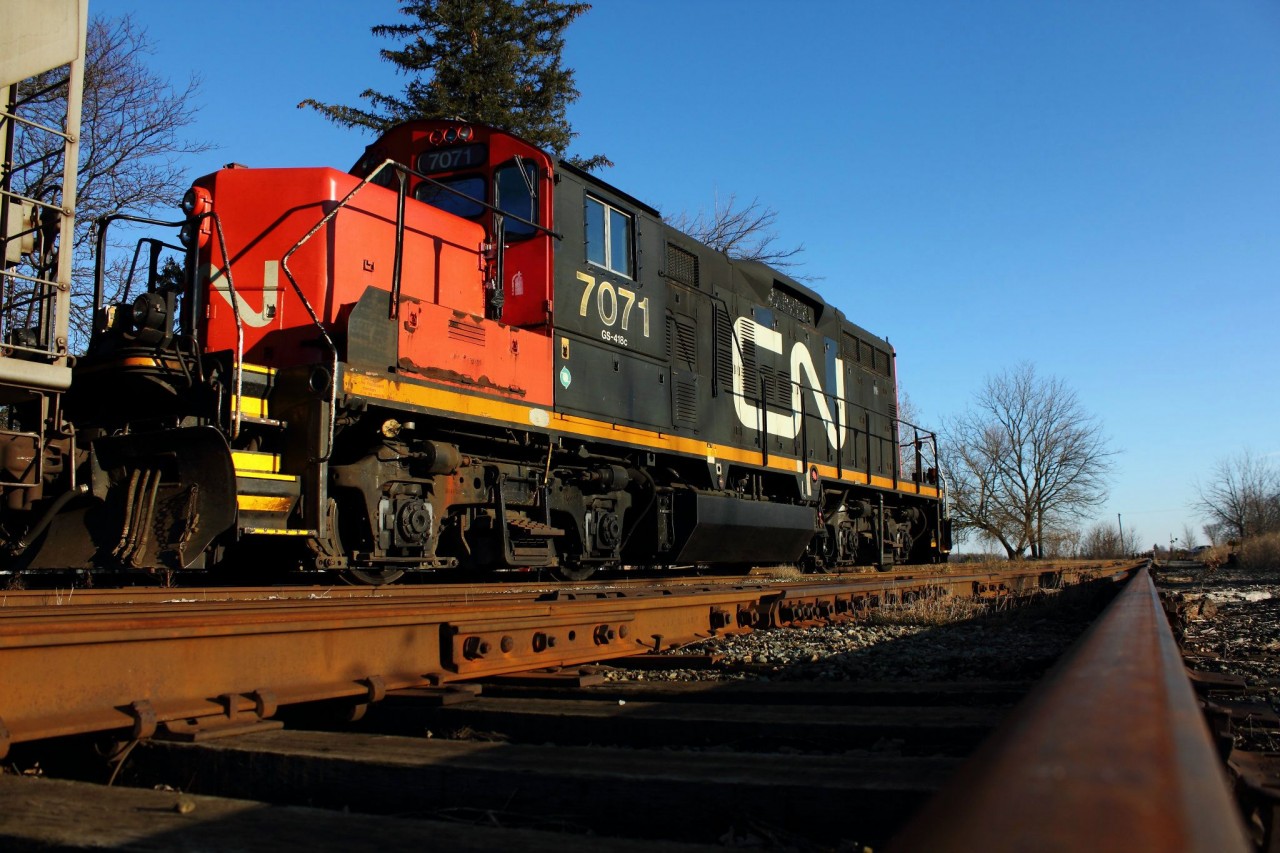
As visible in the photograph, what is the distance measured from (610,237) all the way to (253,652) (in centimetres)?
648

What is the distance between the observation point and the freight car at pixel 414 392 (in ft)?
18.0

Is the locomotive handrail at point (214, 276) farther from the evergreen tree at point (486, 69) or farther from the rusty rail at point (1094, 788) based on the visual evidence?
the evergreen tree at point (486, 69)

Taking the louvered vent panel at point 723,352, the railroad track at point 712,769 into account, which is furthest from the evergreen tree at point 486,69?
the railroad track at point 712,769

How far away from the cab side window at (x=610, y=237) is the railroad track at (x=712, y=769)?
5.75 meters

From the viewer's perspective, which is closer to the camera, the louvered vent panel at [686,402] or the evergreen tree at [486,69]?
the louvered vent panel at [686,402]

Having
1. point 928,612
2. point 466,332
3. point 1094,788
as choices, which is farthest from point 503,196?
point 1094,788

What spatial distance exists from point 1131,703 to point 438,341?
20.3ft

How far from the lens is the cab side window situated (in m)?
8.55

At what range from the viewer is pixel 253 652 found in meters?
2.93

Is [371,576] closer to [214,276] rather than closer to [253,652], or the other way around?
[214,276]

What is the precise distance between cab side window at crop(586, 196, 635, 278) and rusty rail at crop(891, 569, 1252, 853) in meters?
7.62

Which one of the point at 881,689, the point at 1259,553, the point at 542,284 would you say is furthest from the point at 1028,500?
the point at 881,689

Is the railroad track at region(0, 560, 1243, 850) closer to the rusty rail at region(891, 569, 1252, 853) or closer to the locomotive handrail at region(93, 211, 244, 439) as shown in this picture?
the rusty rail at region(891, 569, 1252, 853)

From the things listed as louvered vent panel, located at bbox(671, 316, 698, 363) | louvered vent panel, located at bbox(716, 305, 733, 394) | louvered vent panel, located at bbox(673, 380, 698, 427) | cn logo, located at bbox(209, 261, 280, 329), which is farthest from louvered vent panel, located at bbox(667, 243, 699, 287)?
cn logo, located at bbox(209, 261, 280, 329)
